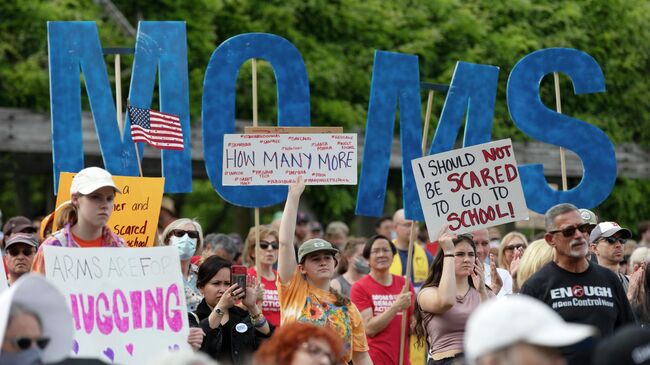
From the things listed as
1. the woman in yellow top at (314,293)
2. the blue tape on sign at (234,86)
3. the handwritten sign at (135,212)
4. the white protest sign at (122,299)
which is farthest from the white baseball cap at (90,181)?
the blue tape on sign at (234,86)

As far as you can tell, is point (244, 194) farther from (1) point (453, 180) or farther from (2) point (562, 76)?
(2) point (562, 76)

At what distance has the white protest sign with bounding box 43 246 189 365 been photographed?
7496 mm

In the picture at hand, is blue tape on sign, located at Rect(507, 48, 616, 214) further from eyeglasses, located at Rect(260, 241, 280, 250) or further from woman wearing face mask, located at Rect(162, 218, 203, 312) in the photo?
woman wearing face mask, located at Rect(162, 218, 203, 312)

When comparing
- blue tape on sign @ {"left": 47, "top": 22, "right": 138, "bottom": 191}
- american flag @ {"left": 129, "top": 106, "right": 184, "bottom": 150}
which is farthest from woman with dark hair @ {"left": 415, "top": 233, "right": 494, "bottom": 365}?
blue tape on sign @ {"left": 47, "top": 22, "right": 138, "bottom": 191}

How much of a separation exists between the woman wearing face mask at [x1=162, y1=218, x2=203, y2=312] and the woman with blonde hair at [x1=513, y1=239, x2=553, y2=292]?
2.27m

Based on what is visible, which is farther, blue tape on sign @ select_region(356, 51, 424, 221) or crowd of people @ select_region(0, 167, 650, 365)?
blue tape on sign @ select_region(356, 51, 424, 221)

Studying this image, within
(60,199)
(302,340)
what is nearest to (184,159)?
(60,199)

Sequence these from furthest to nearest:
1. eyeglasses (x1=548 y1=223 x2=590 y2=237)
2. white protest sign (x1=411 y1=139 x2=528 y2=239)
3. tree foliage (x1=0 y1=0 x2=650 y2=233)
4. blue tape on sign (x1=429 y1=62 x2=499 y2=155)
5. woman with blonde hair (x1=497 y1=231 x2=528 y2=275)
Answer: tree foliage (x1=0 y1=0 x2=650 y2=233) < blue tape on sign (x1=429 y1=62 x2=499 y2=155) < woman with blonde hair (x1=497 y1=231 x2=528 y2=275) < white protest sign (x1=411 y1=139 x2=528 y2=239) < eyeglasses (x1=548 y1=223 x2=590 y2=237)

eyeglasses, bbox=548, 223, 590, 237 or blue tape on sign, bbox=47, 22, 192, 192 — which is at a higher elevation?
blue tape on sign, bbox=47, 22, 192, 192

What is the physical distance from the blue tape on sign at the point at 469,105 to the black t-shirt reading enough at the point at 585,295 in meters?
4.38

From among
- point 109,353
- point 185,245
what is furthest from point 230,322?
point 109,353

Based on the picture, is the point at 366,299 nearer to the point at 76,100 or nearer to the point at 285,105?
the point at 285,105

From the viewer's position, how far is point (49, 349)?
5352 mm

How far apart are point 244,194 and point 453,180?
1.74 meters
